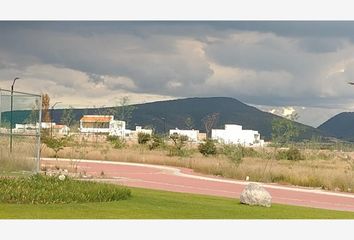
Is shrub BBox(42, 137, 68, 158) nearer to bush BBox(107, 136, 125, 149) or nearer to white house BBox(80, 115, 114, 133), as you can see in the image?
bush BBox(107, 136, 125, 149)

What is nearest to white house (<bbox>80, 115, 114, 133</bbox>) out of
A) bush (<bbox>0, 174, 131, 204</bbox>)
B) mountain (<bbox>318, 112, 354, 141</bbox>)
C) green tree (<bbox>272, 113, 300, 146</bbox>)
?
green tree (<bbox>272, 113, 300, 146</bbox>)

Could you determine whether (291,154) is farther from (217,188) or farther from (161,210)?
(161,210)

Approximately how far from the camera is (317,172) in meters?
30.1

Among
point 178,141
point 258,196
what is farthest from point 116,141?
point 258,196

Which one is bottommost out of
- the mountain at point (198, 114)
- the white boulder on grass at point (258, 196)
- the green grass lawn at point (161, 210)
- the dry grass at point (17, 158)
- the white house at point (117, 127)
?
the green grass lawn at point (161, 210)

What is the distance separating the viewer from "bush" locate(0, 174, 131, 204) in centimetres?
1577

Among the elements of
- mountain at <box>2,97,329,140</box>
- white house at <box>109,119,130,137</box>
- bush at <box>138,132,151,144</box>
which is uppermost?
mountain at <box>2,97,329,140</box>

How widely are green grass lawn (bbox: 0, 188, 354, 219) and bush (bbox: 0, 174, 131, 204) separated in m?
0.33

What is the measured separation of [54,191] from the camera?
53.8 ft

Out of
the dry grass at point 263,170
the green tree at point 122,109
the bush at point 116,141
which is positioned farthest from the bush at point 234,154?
the green tree at point 122,109

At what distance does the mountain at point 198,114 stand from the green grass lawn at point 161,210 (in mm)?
77884

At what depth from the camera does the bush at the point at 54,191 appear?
51.7 ft

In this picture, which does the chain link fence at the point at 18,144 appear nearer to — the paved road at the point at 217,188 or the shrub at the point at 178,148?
the paved road at the point at 217,188

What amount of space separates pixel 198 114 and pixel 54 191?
312 feet
